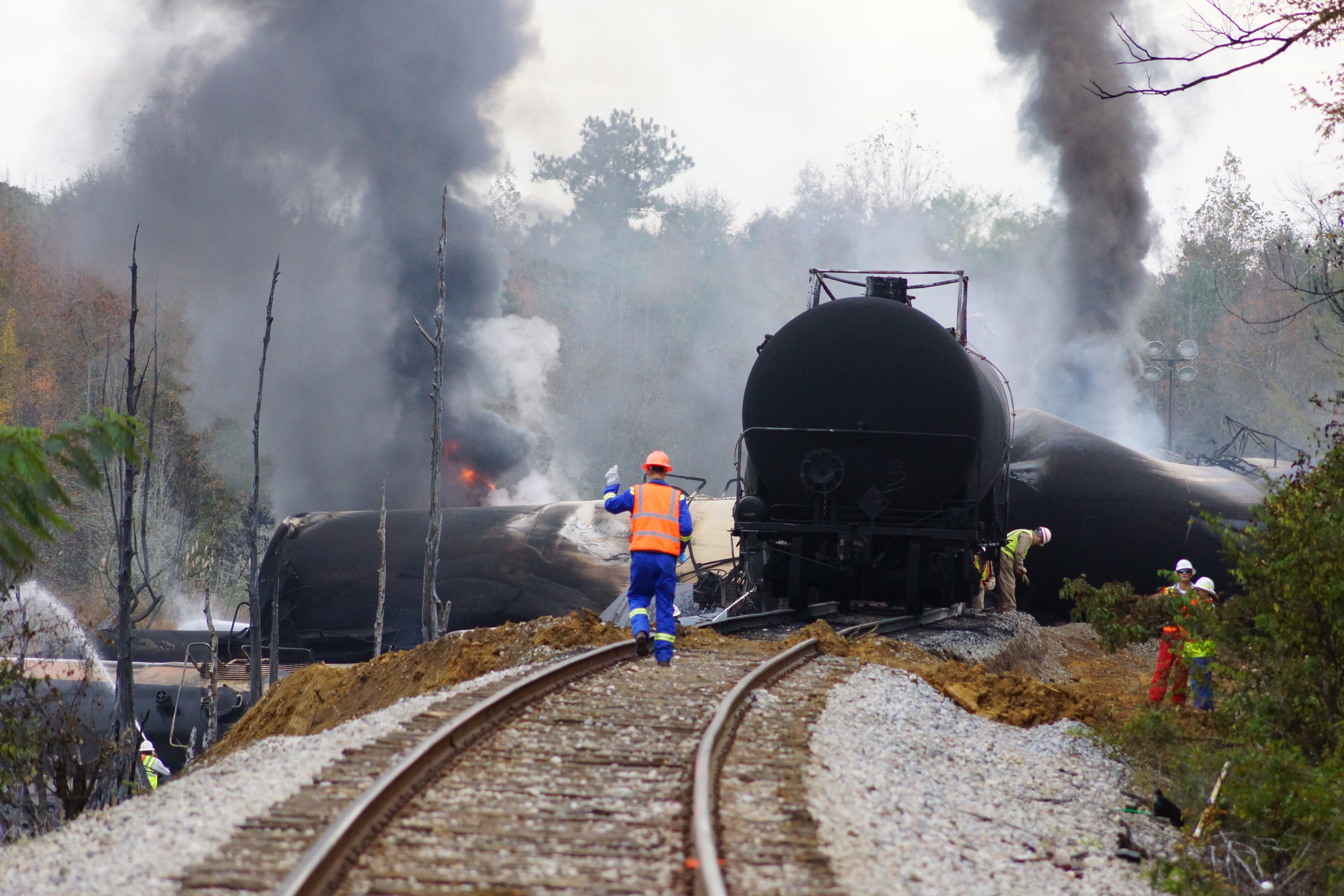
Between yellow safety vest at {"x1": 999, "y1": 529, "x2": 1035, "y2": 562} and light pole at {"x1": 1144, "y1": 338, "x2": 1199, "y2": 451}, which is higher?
light pole at {"x1": 1144, "y1": 338, "x2": 1199, "y2": 451}

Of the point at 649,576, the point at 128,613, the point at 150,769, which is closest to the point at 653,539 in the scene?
the point at 649,576

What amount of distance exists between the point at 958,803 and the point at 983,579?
8.65 metres

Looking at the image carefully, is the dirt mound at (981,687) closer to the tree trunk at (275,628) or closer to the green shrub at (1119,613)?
the green shrub at (1119,613)

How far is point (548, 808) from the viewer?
483cm

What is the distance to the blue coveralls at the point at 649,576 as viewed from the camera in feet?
28.4

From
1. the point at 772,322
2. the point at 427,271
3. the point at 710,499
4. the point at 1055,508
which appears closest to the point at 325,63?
the point at 427,271

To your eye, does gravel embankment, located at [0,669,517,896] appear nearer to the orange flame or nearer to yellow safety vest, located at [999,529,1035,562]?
yellow safety vest, located at [999,529,1035,562]

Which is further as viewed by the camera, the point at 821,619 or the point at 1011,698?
the point at 821,619

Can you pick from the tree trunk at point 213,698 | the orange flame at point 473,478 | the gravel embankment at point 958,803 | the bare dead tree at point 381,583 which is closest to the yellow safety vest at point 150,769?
the tree trunk at point 213,698

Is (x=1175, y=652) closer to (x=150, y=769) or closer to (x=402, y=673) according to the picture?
(x=402, y=673)

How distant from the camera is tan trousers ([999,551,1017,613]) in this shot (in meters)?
15.7

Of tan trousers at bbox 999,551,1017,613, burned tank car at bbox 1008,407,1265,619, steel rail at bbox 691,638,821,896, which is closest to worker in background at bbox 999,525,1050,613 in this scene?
tan trousers at bbox 999,551,1017,613

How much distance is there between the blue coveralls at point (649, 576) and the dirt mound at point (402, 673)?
88 cm

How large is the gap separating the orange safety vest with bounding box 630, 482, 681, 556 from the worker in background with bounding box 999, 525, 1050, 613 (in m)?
8.13
